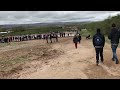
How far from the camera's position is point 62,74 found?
11219mm
